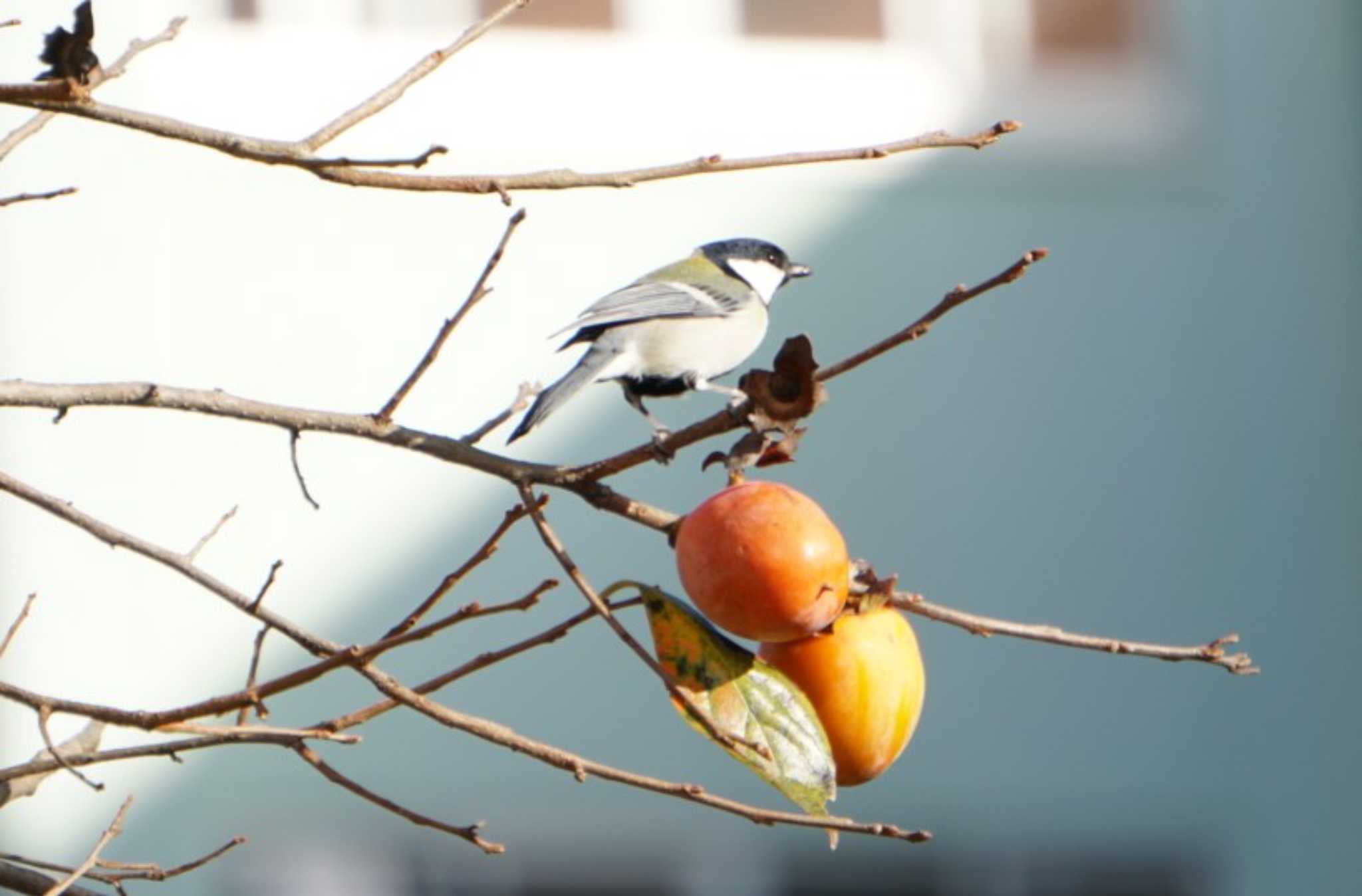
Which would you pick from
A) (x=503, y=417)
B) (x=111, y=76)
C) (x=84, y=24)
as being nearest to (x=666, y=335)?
(x=503, y=417)

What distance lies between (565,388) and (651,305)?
12.0 inches

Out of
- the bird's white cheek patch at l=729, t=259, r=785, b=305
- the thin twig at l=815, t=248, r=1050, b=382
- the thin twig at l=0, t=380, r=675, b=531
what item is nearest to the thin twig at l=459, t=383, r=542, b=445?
the thin twig at l=0, t=380, r=675, b=531

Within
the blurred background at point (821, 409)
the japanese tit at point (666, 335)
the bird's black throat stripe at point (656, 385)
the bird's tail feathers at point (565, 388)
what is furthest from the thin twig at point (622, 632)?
the blurred background at point (821, 409)

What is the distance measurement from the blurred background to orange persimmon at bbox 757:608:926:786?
341 centimetres

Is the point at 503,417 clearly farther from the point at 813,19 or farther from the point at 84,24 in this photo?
the point at 813,19

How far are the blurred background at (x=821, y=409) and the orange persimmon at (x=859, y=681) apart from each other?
3414 millimetres

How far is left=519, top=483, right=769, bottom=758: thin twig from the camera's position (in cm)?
142

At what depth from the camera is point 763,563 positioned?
1.44 m

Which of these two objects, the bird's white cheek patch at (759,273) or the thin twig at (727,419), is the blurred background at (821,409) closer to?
the bird's white cheek patch at (759,273)

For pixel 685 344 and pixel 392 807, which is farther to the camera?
pixel 685 344

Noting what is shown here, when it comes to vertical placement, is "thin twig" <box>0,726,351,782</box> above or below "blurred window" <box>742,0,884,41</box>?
below

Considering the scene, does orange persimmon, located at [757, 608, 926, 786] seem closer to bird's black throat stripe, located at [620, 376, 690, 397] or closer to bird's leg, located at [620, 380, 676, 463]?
bird's leg, located at [620, 380, 676, 463]

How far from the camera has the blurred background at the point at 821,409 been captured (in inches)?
199

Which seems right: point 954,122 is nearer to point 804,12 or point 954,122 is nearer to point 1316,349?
point 804,12
